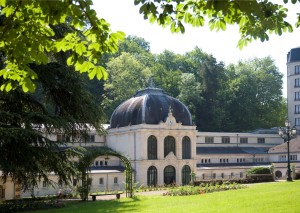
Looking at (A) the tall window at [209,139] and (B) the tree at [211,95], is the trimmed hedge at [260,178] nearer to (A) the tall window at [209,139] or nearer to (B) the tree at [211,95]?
(A) the tall window at [209,139]

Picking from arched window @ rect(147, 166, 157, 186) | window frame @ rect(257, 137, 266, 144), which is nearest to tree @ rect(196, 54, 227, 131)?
window frame @ rect(257, 137, 266, 144)

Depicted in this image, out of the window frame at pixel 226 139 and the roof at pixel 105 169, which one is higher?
the window frame at pixel 226 139

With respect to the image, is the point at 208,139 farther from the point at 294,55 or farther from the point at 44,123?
the point at 44,123

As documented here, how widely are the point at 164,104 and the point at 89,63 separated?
45085 mm

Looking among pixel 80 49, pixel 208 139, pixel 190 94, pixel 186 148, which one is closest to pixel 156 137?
pixel 186 148

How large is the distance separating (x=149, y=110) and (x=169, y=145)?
4796mm

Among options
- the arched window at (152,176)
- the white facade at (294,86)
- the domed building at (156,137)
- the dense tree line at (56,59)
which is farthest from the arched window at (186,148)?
the white facade at (294,86)

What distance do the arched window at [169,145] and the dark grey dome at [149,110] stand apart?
2.28m

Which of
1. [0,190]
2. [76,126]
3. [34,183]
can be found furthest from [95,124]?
[0,190]

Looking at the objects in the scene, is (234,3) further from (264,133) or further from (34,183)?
(264,133)

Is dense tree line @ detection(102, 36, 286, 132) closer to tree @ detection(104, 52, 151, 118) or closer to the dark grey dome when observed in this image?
tree @ detection(104, 52, 151, 118)

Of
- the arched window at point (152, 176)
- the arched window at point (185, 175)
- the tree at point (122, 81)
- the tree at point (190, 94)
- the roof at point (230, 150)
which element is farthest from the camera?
the tree at point (190, 94)

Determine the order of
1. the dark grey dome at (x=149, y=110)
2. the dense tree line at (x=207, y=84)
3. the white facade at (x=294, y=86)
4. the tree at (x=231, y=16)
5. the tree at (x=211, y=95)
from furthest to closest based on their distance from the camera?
the white facade at (x=294, y=86), the tree at (x=211, y=95), the dense tree line at (x=207, y=84), the dark grey dome at (x=149, y=110), the tree at (x=231, y=16)

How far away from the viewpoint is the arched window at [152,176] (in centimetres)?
4956
